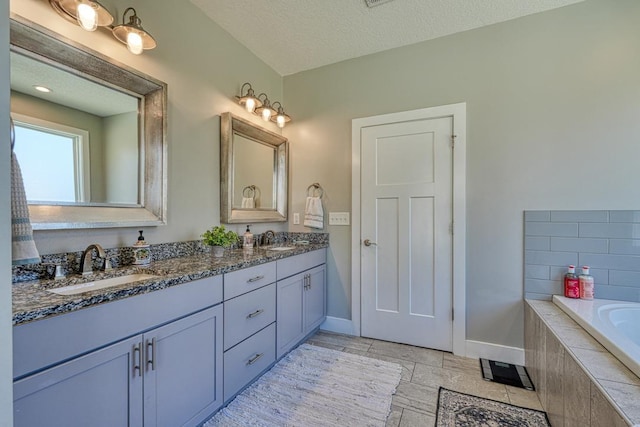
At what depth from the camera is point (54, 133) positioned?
1379mm

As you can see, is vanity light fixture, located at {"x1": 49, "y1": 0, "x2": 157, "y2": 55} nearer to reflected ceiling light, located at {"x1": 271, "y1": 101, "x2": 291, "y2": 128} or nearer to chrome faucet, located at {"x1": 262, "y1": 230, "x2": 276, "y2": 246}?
reflected ceiling light, located at {"x1": 271, "y1": 101, "x2": 291, "y2": 128}

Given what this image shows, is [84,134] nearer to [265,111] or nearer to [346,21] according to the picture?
[265,111]

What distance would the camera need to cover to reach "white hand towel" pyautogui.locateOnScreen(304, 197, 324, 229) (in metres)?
2.77

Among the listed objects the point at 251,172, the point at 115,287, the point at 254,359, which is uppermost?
the point at 251,172

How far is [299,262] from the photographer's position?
2367 mm

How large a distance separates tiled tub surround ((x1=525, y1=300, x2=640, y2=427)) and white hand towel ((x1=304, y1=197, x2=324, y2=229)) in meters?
1.78

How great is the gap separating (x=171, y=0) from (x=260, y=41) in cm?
76

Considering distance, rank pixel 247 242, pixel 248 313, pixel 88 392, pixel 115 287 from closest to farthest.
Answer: pixel 88 392
pixel 115 287
pixel 248 313
pixel 247 242

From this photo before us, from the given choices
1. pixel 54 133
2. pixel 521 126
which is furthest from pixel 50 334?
pixel 521 126

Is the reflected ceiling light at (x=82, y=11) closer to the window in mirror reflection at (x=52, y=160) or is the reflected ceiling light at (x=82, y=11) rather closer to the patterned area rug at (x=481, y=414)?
the window in mirror reflection at (x=52, y=160)

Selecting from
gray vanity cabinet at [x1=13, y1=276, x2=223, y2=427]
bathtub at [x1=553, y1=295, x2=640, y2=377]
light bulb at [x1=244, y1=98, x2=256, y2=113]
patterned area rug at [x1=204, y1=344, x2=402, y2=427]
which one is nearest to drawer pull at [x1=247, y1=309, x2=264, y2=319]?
gray vanity cabinet at [x1=13, y1=276, x2=223, y2=427]

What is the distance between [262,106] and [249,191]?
77cm

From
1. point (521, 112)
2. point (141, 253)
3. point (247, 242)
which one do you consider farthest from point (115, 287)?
point (521, 112)

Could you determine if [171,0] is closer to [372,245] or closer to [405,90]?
[405,90]
